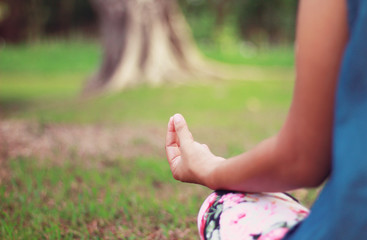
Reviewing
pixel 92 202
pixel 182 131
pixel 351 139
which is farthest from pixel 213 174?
pixel 92 202

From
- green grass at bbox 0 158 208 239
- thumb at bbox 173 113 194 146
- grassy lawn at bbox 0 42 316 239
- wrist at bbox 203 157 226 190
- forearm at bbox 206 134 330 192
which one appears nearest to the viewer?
forearm at bbox 206 134 330 192

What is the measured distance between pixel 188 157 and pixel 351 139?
470 millimetres

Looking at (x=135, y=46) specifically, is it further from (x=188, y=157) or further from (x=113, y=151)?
(x=188, y=157)

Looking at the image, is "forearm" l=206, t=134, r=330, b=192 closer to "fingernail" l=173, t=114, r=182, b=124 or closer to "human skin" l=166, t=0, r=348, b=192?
"human skin" l=166, t=0, r=348, b=192

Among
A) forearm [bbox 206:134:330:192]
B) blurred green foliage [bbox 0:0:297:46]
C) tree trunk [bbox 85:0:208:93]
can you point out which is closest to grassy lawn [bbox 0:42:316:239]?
tree trunk [bbox 85:0:208:93]

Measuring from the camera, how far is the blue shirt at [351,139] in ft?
2.55

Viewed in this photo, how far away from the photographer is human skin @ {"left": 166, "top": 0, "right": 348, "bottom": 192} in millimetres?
828

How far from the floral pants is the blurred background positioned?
1.00 meters

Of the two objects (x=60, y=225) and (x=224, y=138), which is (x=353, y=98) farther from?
(x=224, y=138)

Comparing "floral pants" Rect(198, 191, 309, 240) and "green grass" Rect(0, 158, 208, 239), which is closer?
"floral pants" Rect(198, 191, 309, 240)

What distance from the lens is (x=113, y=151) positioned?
3.79m

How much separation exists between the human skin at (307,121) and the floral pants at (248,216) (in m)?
0.06

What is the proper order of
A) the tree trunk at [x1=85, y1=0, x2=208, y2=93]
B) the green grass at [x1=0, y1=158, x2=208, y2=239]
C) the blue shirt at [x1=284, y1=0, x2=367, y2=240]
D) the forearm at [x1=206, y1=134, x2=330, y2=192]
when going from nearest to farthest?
the blue shirt at [x1=284, y1=0, x2=367, y2=240] → the forearm at [x1=206, y1=134, x2=330, y2=192] → the green grass at [x1=0, y1=158, x2=208, y2=239] → the tree trunk at [x1=85, y1=0, x2=208, y2=93]

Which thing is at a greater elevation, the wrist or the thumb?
the thumb
